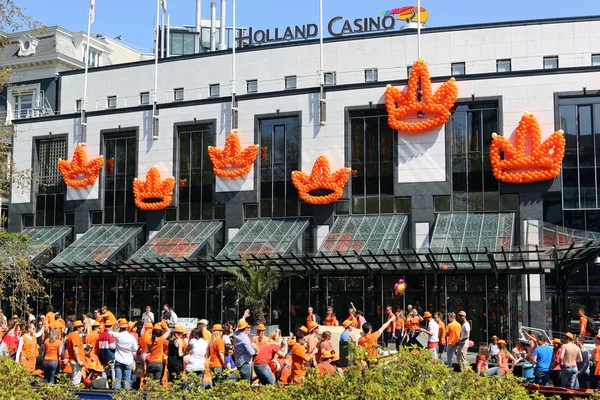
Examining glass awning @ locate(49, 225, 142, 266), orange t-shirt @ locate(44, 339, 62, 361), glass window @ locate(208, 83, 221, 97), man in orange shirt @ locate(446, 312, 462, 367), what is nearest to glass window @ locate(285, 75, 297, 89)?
glass window @ locate(208, 83, 221, 97)

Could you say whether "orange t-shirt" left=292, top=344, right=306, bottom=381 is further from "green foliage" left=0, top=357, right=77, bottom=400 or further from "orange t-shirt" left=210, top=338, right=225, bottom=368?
"green foliage" left=0, top=357, right=77, bottom=400

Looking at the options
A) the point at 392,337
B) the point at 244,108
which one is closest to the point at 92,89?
the point at 244,108

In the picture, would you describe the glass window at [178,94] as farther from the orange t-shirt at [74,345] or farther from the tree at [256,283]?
the orange t-shirt at [74,345]

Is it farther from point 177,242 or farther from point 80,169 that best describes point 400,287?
point 80,169

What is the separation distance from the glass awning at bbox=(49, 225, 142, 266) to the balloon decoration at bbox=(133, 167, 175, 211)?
155 cm

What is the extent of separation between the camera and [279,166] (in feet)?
132

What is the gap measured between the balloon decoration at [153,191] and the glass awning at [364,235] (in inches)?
373

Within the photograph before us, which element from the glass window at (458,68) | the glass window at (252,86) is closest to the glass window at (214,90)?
the glass window at (252,86)

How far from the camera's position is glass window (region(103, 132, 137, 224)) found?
44156mm

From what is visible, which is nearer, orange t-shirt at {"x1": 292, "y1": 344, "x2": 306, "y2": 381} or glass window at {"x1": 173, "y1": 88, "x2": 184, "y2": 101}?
orange t-shirt at {"x1": 292, "y1": 344, "x2": 306, "y2": 381}

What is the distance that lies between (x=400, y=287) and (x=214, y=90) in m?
18.2

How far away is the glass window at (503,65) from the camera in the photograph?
40.8 meters

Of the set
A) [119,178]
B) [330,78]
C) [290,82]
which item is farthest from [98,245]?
[330,78]

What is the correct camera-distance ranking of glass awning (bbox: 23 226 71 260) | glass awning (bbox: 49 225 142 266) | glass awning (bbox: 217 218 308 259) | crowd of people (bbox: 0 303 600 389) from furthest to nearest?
glass awning (bbox: 23 226 71 260)
glass awning (bbox: 49 225 142 266)
glass awning (bbox: 217 218 308 259)
crowd of people (bbox: 0 303 600 389)
